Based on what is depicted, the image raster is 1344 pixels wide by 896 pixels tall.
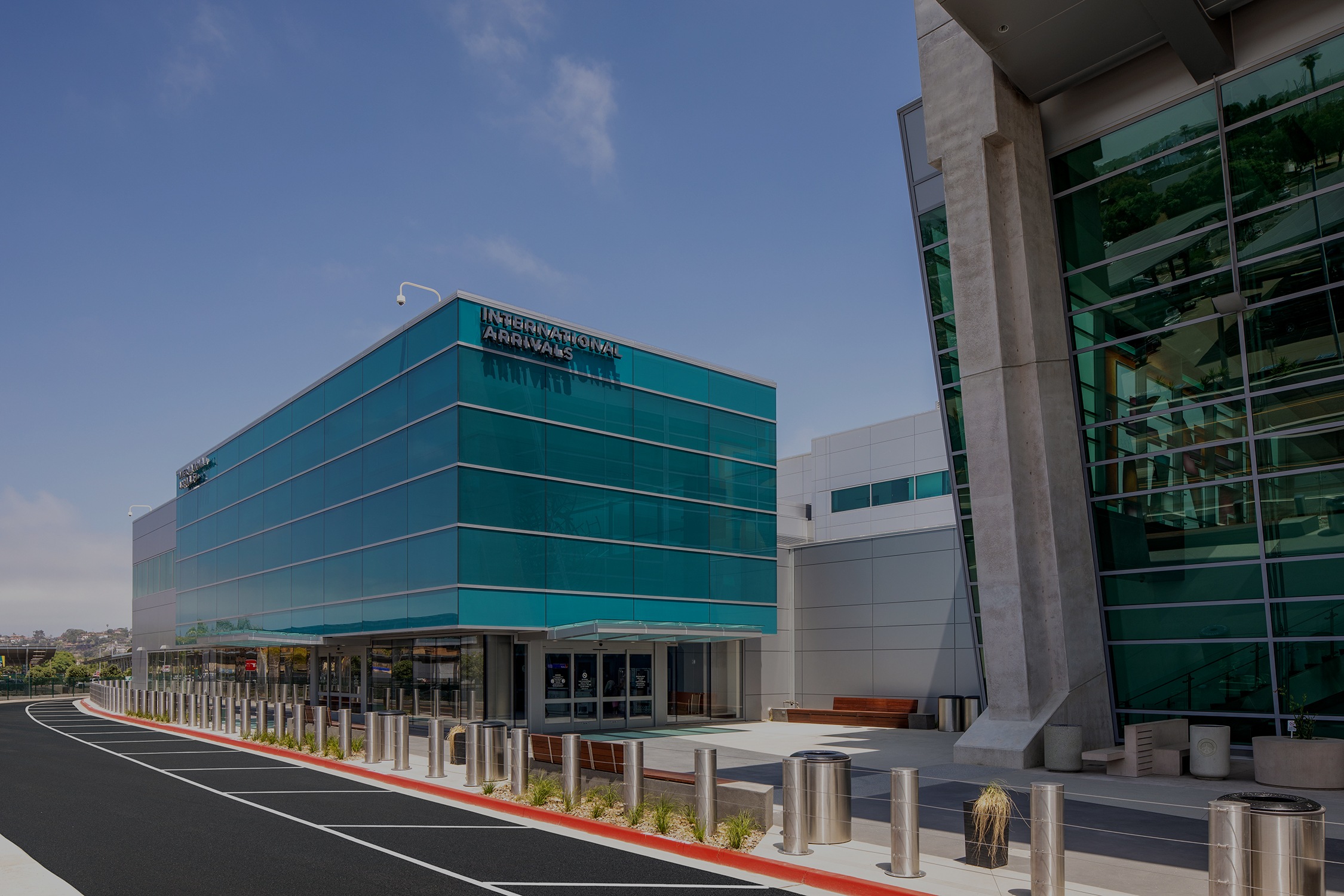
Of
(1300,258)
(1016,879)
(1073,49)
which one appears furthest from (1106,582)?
(1016,879)

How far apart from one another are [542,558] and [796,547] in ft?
36.1

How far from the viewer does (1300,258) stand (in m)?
18.2

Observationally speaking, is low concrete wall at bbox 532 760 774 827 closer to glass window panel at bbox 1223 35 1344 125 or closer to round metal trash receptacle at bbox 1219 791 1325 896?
round metal trash receptacle at bbox 1219 791 1325 896

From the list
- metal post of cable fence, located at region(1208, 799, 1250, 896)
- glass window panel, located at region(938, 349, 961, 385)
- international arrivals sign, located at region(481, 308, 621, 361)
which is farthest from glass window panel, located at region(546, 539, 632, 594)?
metal post of cable fence, located at region(1208, 799, 1250, 896)

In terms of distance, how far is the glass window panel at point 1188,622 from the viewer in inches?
762

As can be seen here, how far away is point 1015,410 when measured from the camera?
21.1m

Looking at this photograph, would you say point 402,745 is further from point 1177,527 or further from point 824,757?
point 1177,527

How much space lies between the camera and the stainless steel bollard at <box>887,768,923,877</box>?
10180mm

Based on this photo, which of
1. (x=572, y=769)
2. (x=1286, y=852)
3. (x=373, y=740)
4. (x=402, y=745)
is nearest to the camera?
(x=1286, y=852)

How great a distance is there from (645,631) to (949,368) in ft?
33.4

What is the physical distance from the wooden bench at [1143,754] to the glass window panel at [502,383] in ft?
52.2

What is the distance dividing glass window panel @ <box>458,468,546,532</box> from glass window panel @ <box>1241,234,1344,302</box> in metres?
17.0

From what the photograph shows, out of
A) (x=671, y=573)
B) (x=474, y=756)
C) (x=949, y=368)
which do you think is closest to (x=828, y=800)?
(x=474, y=756)

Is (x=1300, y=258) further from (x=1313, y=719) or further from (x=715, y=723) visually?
(x=715, y=723)
